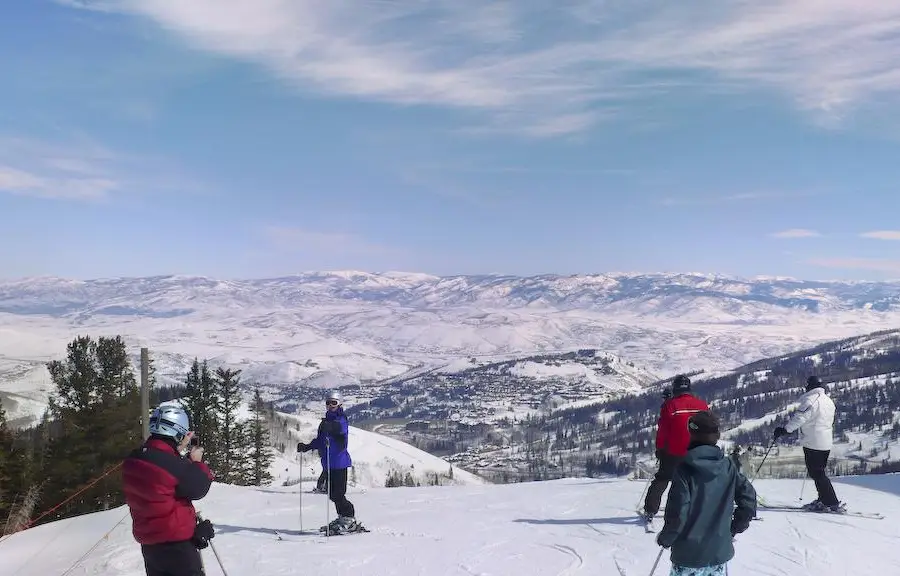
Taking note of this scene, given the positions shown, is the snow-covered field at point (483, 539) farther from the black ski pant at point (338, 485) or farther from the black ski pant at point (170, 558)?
the black ski pant at point (170, 558)

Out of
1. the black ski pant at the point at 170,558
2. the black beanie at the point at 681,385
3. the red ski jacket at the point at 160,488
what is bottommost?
the black ski pant at the point at 170,558

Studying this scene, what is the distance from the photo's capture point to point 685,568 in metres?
6.03

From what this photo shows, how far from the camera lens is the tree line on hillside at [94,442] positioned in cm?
3247

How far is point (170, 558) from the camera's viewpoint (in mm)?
6461

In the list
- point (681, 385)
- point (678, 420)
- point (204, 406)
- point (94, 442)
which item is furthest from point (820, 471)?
point (204, 406)

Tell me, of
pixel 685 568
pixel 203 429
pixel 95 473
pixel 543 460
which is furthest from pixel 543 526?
pixel 543 460

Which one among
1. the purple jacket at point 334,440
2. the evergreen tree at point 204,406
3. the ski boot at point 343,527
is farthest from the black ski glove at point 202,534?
the evergreen tree at point 204,406

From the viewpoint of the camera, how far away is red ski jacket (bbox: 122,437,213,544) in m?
6.11

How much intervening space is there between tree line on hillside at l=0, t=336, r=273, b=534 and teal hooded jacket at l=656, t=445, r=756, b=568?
22530 millimetres

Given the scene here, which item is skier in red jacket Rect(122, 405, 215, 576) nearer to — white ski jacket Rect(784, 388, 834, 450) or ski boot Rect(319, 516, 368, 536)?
ski boot Rect(319, 516, 368, 536)

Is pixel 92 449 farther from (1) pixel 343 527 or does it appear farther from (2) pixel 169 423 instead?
(2) pixel 169 423

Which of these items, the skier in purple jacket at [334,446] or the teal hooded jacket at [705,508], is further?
the skier in purple jacket at [334,446]

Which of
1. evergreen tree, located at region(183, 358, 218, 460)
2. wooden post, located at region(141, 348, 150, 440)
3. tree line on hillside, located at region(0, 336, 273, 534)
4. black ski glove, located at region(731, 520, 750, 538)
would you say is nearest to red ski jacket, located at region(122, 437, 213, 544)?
black ski glove, located at region(731, 520, 750, 538)

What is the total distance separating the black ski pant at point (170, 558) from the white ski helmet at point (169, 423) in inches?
41.3
